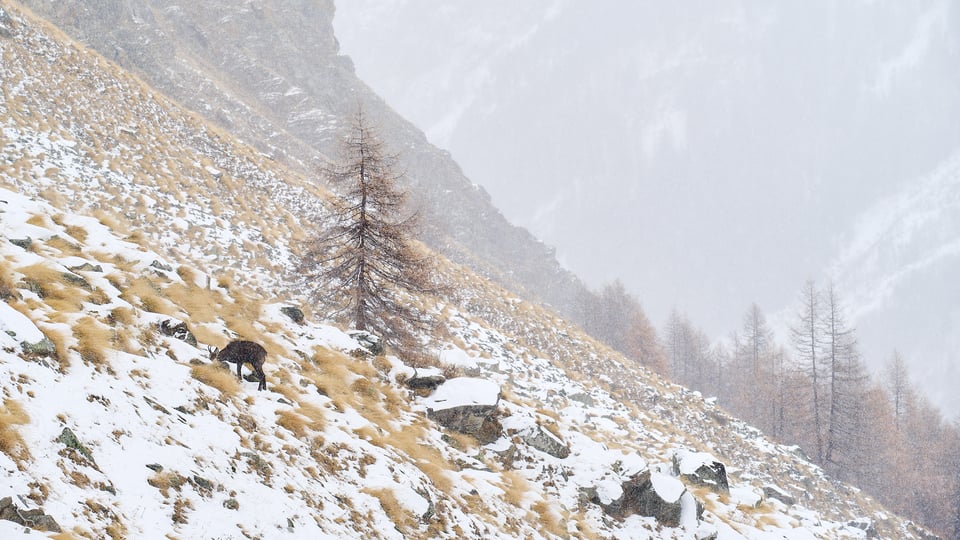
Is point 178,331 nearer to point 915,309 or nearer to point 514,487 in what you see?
point 514,487

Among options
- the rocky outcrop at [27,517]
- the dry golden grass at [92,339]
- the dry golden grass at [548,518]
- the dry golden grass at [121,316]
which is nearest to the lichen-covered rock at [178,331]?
the dry golden grass at [121,316]

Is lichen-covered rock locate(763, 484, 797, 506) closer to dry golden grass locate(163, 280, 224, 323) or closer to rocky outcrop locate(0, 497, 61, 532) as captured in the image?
dry golden grass locate(163, 280, 224, 323)

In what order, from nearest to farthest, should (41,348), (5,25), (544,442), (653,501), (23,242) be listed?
(41,348), (23,242), (653,501), (544,442), (5,25)

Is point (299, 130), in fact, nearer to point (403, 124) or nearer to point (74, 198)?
point (403, 124)

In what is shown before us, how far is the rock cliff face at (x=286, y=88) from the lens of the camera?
42.6 meters

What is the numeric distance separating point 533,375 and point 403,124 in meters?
81.3

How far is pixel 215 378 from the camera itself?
7.45 m

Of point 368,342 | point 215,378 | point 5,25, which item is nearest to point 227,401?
point 215,378

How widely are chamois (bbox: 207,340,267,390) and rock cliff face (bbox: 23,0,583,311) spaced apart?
34081 millimetres

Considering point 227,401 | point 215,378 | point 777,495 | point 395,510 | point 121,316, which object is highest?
point 777,495

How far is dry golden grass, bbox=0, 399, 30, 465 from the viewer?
3990 mm

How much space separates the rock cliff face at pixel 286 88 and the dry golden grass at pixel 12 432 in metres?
37.9

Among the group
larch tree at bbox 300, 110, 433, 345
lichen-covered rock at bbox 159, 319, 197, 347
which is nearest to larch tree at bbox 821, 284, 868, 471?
larch tree at bbox 300, 110, 433, 345

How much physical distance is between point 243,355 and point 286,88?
70237mm
